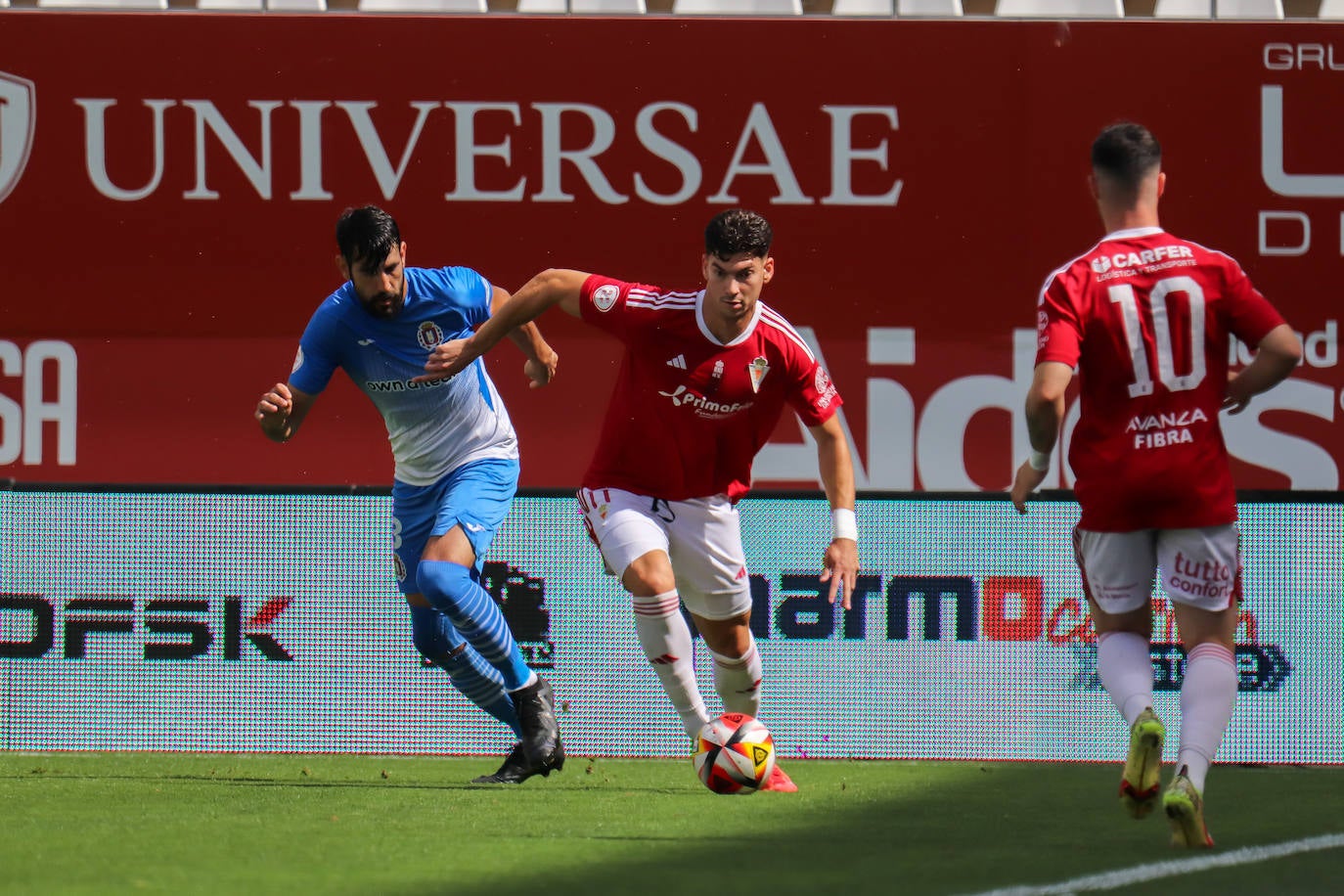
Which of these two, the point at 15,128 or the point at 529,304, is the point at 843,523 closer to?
the point at 529,304

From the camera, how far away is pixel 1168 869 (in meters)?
4.77

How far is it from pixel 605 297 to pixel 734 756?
1.58 metres

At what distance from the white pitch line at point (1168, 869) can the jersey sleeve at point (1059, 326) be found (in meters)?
1.30

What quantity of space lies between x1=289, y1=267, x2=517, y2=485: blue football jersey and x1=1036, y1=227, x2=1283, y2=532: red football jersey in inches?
109

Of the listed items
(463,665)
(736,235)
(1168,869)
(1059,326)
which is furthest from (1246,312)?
(463,665)

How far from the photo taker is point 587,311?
6.37 metres

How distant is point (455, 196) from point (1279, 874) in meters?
7.23

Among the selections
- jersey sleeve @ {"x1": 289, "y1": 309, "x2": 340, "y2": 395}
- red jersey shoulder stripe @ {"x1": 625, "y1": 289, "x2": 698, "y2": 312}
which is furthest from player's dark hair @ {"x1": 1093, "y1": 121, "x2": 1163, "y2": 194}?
jersey sleeve @ {"x1": 289, "y1": 309, "x2": 340, "y2": 395}

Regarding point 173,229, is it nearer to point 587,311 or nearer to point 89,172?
point 89,172

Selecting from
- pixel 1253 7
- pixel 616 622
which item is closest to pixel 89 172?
pixel 616 622

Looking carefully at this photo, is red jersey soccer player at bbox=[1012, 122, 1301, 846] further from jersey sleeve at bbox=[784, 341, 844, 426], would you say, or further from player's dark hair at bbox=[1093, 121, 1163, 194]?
jersey sleeve at bbox=[784, 341, 844, 426]

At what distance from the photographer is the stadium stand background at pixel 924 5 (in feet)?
35.9

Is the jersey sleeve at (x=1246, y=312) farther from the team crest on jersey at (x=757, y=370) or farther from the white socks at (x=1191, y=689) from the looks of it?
the team crest on jersey at (x=757, y=370)

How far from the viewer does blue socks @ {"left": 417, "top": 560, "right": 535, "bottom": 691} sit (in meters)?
6.79
